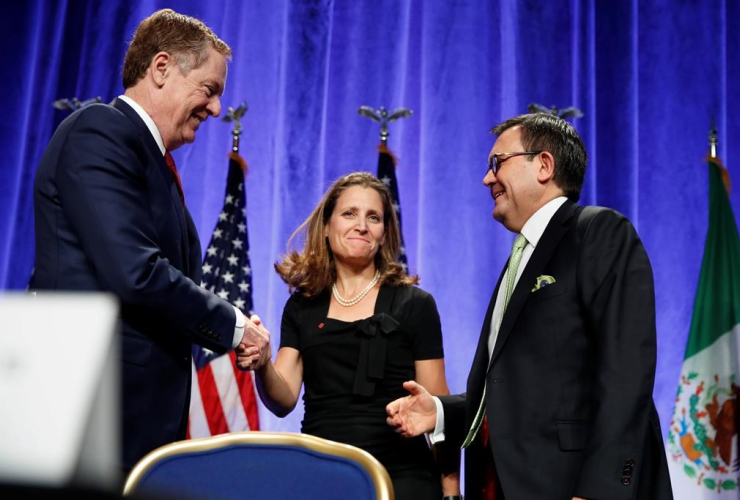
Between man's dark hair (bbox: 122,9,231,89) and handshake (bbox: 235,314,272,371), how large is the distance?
27.3 inches

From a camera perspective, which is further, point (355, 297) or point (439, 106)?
point (439, 106)

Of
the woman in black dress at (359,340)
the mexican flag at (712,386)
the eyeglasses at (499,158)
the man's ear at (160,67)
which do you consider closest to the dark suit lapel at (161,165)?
the man's ear at (160,67)

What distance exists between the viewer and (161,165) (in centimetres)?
196

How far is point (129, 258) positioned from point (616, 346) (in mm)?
1086

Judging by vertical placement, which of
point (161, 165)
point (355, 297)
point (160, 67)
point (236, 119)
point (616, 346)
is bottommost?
point (616, 346)

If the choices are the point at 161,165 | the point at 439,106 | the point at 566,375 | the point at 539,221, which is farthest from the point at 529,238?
the point at 439,106

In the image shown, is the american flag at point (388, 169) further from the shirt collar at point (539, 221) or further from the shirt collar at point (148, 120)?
the shirt collar at point (148, 120)

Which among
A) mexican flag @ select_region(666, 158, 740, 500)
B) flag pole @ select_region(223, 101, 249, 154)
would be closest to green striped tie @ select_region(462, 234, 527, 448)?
mexican flag @ select_region(666, 158, 740, 500)

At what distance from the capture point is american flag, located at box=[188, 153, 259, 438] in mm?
3863

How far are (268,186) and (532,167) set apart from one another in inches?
94.4

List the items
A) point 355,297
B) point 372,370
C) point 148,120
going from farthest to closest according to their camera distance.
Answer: point 355,297, point 372,370, point 148,120

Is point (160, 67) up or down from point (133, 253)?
up

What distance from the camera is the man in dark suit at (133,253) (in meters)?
1.77

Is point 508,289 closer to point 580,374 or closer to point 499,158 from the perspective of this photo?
point 580,374
